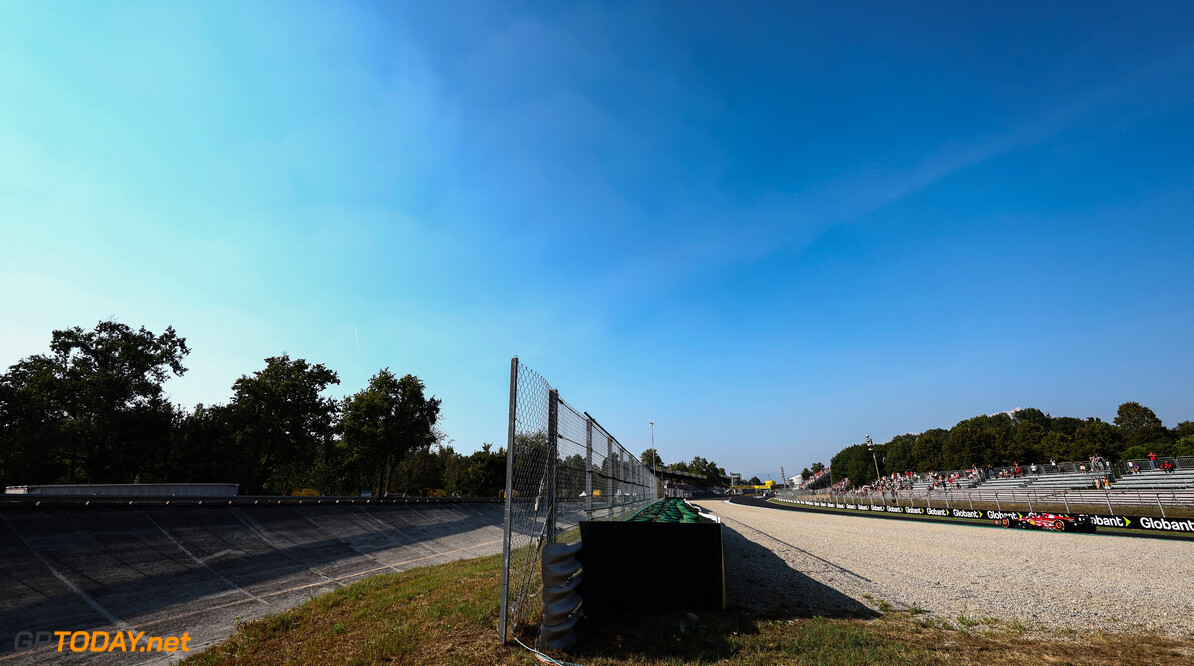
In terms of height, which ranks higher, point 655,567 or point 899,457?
point 655,567

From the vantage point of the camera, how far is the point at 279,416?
121 ft

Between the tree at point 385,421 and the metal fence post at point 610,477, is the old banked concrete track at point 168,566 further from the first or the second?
the tree at point 385,421

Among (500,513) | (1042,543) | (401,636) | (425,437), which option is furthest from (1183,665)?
(425,437)

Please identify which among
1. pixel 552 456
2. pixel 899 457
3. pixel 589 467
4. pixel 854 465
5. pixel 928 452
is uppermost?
pixel 552 456

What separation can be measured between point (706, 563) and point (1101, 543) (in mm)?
18609

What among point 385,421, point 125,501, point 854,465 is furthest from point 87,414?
point 854,465

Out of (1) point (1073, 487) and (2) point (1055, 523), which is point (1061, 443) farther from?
(2) point (1055, 523)

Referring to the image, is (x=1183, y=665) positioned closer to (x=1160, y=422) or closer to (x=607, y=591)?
(x=607, y=591)

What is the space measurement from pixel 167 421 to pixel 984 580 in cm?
4743

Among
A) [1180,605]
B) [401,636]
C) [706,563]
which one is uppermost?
[706,563]

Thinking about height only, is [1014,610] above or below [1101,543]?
above

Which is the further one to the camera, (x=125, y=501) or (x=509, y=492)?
(x=125, y=501)

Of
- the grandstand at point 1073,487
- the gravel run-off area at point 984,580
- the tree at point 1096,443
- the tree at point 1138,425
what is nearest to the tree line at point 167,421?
the gravel run-off area at point 984,580

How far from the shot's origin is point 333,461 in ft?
152
